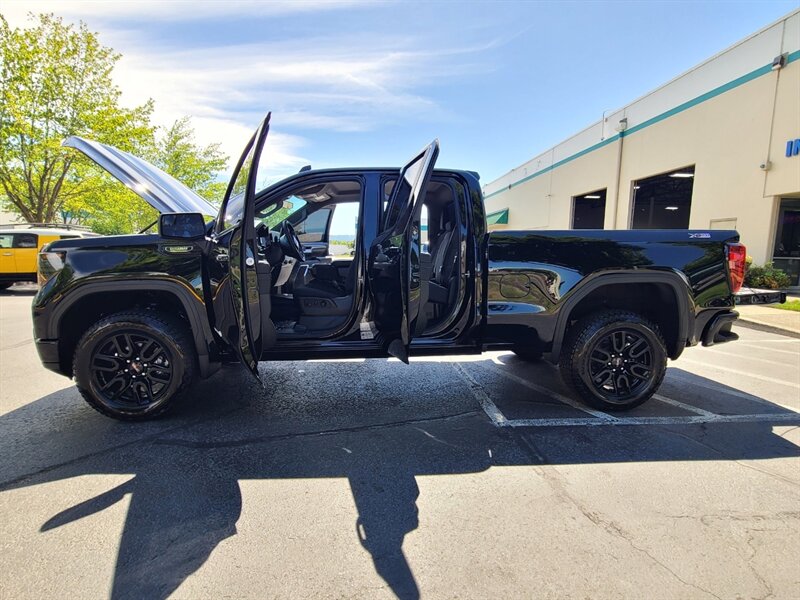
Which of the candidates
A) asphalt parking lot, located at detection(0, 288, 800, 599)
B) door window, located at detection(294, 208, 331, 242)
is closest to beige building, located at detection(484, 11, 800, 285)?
asphalt parking lot, located at detection(0, 288, 800, 599)

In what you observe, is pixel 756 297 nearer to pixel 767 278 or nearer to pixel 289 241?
pixel 289 241

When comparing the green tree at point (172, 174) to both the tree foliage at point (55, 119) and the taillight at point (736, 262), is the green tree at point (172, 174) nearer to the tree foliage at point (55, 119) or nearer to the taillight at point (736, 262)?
the tree foliage at point (55, 119)

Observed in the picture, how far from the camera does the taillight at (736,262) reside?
3.62 meters

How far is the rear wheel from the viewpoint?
10.8ft

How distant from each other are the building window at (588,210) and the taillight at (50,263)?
2283 centimetres

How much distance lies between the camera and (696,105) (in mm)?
14414

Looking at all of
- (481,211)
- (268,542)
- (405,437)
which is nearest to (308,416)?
(405,437)

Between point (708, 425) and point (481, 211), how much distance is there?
8.23 ft

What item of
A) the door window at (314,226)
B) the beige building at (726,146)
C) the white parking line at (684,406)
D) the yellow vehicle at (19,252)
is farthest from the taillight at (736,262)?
the yellow vehicle at (19,252)

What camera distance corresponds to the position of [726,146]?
13.4 metres

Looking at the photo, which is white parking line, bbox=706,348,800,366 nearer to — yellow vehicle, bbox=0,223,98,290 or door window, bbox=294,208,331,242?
door window, bbox=294,208,331,242

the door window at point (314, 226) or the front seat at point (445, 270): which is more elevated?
the door window at point (314, 226)

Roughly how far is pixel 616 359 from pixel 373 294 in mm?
2116

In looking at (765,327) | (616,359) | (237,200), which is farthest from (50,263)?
(765,327)
